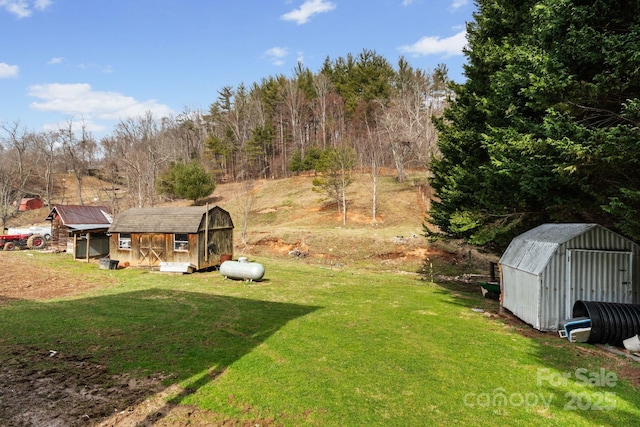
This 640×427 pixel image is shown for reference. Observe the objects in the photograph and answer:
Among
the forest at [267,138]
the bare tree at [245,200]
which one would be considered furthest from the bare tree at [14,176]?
the bare tree at [245,200]

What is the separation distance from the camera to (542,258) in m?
12.6

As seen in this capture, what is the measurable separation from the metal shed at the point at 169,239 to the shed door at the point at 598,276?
20646mm

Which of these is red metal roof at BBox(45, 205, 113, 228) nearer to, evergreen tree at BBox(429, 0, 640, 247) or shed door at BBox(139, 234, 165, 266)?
shed door at BBox(139, 234, 165, 266)

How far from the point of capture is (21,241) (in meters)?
35.4

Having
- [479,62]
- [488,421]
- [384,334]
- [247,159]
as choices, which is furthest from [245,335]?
[247,159]

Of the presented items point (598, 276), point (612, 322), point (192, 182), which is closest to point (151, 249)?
point (598, 276)

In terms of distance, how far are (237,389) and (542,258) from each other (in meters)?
11.0

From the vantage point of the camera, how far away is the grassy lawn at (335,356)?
284 inches

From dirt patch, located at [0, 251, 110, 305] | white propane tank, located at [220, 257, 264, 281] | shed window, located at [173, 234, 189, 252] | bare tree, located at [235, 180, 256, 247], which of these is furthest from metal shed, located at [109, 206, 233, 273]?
bare tree, located at [235, 180, 256, 247]

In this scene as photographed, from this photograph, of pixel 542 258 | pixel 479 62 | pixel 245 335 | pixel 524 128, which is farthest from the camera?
pixel 479 62

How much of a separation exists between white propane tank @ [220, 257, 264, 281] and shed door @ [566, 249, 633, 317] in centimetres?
1479

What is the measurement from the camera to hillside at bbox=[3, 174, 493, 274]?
99.2ft

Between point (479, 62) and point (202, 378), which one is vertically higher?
point (479, 62)

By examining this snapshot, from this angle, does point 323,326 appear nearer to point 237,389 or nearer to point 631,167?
point 237,389
